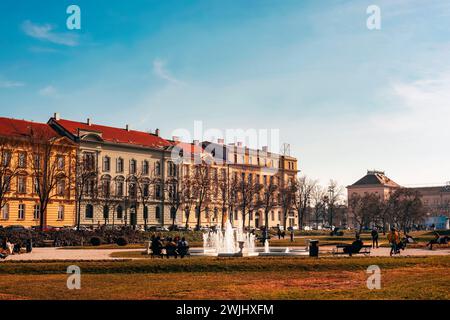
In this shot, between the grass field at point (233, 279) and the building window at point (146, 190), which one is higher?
the building window at point (146, 190)

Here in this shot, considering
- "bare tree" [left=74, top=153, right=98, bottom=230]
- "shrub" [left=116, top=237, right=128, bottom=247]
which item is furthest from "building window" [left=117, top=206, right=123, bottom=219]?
"shrub" [left=116, top=237, right=128, bottom=247]

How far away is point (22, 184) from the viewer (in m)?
67.2

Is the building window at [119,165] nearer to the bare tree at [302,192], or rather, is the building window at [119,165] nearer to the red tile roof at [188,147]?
the red tile roof at [188,147]

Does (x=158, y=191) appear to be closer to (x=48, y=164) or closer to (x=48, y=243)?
(x=48, y=164)

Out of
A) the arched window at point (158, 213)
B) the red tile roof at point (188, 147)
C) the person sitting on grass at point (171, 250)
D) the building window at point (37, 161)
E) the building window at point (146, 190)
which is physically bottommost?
the person sitting on grass at point (171, 250)

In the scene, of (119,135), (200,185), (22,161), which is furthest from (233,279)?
(119,135)

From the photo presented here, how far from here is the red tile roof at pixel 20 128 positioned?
213 feet

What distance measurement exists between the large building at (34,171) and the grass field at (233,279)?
37531 millimetres

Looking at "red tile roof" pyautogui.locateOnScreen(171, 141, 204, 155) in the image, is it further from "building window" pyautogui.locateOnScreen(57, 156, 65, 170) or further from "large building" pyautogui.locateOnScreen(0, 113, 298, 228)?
"building window" pyautogui.locateOnScreen(57, 156, 65, 170)

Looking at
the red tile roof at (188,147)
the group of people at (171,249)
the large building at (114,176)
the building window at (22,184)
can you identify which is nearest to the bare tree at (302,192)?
the large building at (114,176)

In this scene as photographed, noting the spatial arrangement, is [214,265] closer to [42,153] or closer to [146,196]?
[42,153]

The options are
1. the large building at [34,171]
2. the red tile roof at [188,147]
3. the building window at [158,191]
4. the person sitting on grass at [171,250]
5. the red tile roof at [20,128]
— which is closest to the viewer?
the person sitting on grass at [171,250]

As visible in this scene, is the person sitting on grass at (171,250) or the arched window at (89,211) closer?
the person sitting on grass at (171,250)
